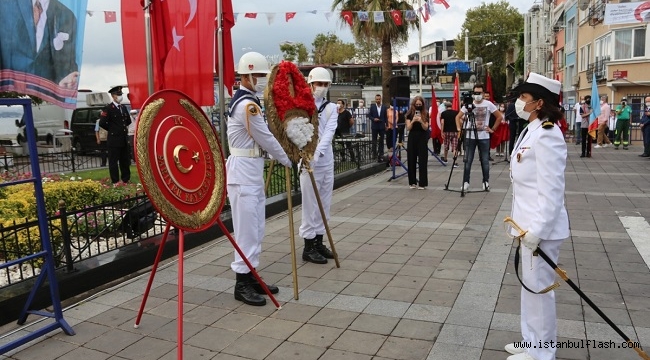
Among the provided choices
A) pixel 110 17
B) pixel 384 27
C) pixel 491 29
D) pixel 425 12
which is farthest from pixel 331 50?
pixel 110 17

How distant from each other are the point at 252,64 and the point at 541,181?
8.80 ft

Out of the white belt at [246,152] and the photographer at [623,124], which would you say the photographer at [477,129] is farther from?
the photographer at [623,124]

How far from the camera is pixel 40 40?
15.0 ft

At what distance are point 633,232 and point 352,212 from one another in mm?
3997

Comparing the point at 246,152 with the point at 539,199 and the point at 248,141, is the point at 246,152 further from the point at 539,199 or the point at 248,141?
the point at 539,199

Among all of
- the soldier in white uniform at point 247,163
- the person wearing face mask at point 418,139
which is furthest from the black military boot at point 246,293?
the person wearing face mask at point 418,139

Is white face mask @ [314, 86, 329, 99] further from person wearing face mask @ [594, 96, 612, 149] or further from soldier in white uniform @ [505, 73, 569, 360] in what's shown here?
person wearing face mask @ [594, 96, 612, 149]

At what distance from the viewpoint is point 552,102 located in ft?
10.8

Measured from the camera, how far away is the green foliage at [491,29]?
233ft

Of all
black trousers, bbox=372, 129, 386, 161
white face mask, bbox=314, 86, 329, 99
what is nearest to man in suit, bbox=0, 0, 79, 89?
white face mask, bbox=314, 86, 329, 99

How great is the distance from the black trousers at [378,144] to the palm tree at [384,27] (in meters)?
8.05

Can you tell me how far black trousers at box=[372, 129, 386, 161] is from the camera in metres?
14.2

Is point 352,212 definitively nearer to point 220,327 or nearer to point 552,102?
point 220,327

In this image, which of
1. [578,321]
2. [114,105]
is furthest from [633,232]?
[114,105]
